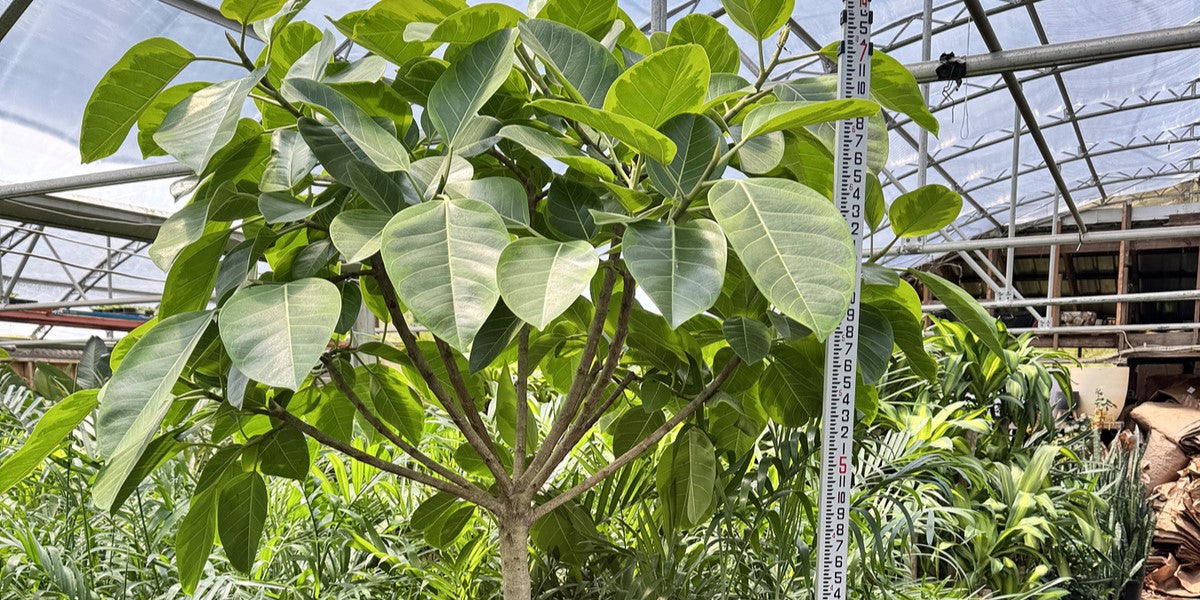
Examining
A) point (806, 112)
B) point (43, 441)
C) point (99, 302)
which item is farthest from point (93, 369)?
point (99, 302)

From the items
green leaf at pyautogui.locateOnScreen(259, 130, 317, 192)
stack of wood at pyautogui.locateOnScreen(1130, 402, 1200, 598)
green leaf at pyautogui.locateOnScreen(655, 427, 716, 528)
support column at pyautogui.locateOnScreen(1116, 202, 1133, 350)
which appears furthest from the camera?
support column at pyautogui.locateOnScreen(1116, 202, 1133, 350)

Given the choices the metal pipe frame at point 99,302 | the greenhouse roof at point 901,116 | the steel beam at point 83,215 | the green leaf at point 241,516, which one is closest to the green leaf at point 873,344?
the green leaf at point 241,516

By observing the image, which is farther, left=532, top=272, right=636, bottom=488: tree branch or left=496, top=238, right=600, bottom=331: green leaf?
left=532, top=272, right=636, bottom=488: tree branch

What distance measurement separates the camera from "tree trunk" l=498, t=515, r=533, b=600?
0.87m

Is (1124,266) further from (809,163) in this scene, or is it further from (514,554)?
(514,554)

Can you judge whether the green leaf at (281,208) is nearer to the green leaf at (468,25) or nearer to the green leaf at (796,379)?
the green leaf at (468,25)

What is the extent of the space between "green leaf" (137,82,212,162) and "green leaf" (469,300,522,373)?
0.37 metres

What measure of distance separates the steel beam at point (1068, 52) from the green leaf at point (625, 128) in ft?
5.10

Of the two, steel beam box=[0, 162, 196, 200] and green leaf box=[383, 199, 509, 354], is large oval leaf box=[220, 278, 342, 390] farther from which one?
steel beam box=[0, 162, 196, 200]

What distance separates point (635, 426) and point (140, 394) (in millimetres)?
621

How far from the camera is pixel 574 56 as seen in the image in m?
0.69

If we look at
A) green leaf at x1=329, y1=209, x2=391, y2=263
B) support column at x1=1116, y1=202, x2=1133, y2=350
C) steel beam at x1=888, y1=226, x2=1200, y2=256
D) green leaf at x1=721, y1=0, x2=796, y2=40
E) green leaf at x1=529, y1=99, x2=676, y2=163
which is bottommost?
green leaf at x1=329, y1=209, x2=391, y2=263

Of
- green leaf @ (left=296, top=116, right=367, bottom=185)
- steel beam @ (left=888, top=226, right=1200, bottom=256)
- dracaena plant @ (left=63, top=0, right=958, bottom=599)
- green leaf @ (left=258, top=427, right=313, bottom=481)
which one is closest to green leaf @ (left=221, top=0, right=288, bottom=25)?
dracaena plant @ (left=63, top=0, right=958, bottom=599)

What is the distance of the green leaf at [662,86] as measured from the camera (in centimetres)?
61
